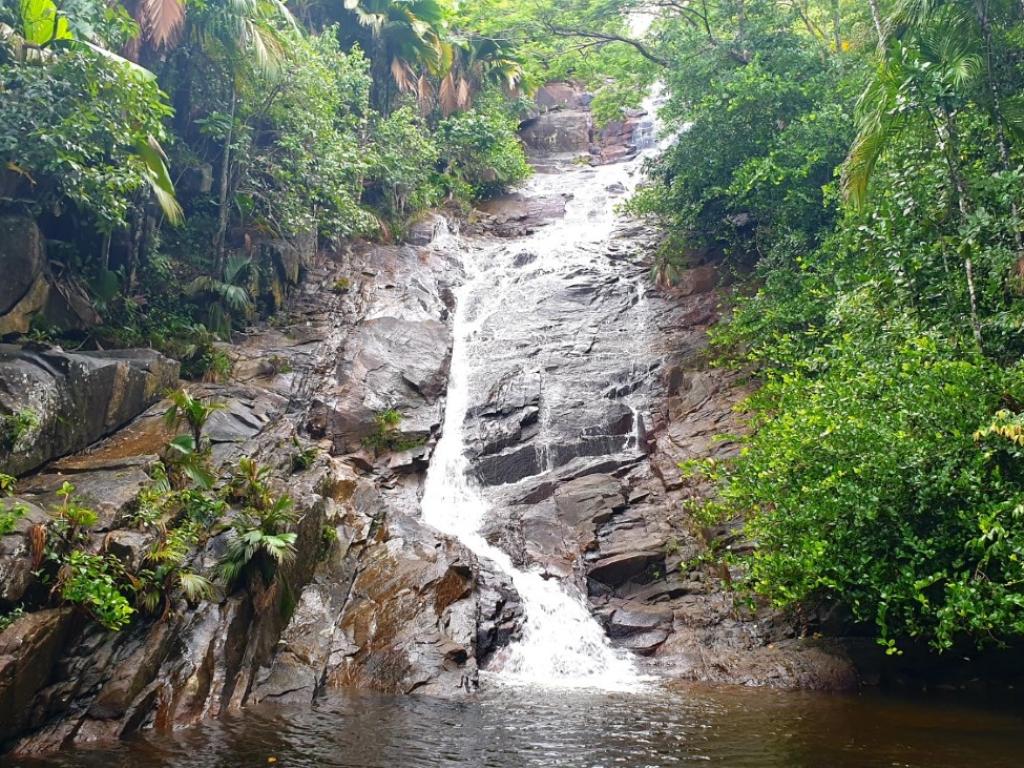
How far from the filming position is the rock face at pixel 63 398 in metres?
10.5

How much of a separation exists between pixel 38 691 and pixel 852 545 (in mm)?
9079

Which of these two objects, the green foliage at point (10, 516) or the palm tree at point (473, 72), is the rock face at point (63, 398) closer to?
the green foliage at point (10, 516)

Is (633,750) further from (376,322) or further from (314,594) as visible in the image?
(376,322)

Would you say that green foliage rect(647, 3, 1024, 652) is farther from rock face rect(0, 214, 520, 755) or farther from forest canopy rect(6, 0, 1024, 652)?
rock face rect(0, 214, 520, 755)

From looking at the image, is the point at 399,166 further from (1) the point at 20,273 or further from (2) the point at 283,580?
(2) the point at 283,580

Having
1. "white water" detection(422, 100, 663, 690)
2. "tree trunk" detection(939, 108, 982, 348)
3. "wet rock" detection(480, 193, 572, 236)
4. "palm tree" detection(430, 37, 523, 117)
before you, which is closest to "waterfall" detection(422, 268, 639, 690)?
"white water" detection(422, 100, 663, 690)

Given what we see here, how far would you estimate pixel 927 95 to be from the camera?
9523 mm

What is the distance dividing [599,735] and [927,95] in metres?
8.87

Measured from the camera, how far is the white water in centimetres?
1090

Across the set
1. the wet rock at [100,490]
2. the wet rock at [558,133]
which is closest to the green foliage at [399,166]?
the wet rock at [558,133]

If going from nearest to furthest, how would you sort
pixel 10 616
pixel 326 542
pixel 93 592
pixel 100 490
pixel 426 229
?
pixel 10 616
pixel 93 592
pixel 100 490
pixel 326 542
pixel 426 229

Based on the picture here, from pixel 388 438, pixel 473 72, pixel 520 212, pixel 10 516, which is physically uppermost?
pixel 473 72

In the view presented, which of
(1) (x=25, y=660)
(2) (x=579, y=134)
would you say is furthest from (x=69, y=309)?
(2) (x=579, y=134)

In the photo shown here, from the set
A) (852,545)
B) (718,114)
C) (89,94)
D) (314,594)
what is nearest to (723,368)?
(718,114)
